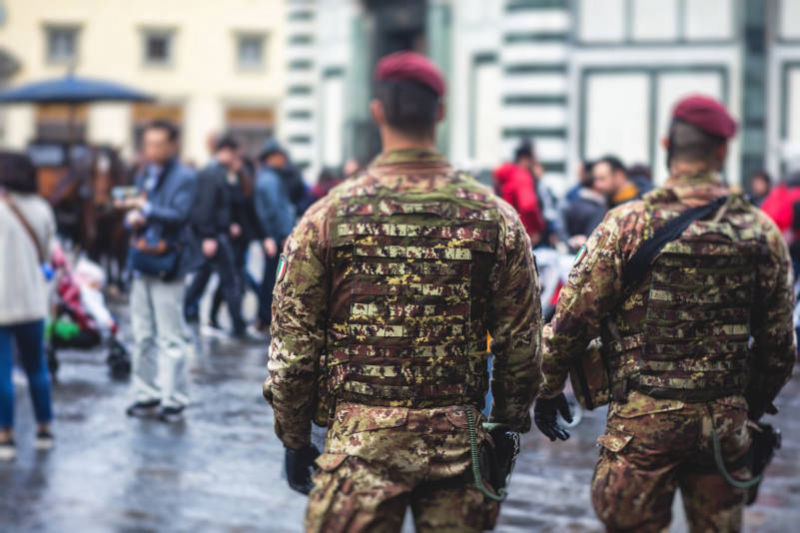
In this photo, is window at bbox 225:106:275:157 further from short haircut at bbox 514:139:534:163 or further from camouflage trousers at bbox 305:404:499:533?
camouflage trousers at bbox 305:404:499:533

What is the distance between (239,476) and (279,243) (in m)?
5.71

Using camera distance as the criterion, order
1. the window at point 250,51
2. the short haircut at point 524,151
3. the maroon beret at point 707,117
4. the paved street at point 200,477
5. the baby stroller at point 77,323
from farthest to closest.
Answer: the window at point 250,51
the short haircut at point 524,151
the baby stroller at point 77,323
the paved street at point 200,477
the maroon beret at point 707,117

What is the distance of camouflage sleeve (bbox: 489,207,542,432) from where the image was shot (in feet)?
13.4

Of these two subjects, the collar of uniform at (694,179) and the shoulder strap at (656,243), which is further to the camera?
the collar of uniform at (694,179)

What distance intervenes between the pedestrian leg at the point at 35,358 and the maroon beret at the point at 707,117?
5.10 metres

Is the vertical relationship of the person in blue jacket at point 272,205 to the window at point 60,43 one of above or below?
below

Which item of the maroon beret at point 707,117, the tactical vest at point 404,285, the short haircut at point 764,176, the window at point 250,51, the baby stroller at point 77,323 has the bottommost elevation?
the baby stroller at point 77,323

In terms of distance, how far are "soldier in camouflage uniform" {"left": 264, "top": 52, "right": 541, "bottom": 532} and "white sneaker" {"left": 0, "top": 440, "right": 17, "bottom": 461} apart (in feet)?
15.5

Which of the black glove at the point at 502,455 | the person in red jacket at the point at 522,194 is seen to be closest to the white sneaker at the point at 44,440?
the person in red jacket at the point at 522,194

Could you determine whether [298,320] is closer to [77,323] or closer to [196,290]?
[77,323]

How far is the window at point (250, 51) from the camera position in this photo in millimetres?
47250

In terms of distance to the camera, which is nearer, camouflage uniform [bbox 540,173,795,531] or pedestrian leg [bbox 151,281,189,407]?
camouflage uniform [bbox 540,173,795,531]

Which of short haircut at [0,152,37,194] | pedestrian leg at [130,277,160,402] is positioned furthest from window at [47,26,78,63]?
short haircut at [0,152,37,194]

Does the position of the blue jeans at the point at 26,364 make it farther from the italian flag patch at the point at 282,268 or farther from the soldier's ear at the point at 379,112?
the soldier's ear at the point at 379,112
